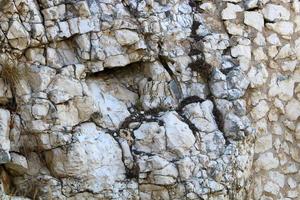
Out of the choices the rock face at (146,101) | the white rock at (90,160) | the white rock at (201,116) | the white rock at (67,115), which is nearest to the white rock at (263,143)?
the rock face at (146,101)

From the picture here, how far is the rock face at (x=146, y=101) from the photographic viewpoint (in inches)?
144

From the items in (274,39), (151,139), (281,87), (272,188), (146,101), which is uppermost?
(274,39)

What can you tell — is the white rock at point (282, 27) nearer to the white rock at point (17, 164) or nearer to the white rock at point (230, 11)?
the white rock at point (230, 11)

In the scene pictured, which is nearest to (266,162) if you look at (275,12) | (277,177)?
(277,177)

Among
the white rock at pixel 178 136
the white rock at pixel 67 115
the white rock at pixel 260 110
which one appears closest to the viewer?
the white rock at pixel 67 115

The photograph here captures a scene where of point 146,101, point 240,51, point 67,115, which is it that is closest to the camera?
point 67,115

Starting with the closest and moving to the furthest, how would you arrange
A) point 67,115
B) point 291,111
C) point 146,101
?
point 67,115, point 146,101, point 291,111

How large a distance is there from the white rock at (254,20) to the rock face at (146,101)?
0.01m

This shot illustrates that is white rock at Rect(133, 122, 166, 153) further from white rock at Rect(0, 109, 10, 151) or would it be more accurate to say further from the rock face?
white rock at Rect(0, 109, 10, 151)

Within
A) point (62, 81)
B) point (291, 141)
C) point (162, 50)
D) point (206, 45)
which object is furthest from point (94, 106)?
point (291, 141)

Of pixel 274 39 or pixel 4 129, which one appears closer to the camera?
pixel 4 129

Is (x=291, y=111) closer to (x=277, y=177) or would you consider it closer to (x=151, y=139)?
(x=277, y=177)

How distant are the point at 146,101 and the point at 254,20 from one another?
3.01 ft

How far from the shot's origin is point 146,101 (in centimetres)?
391
